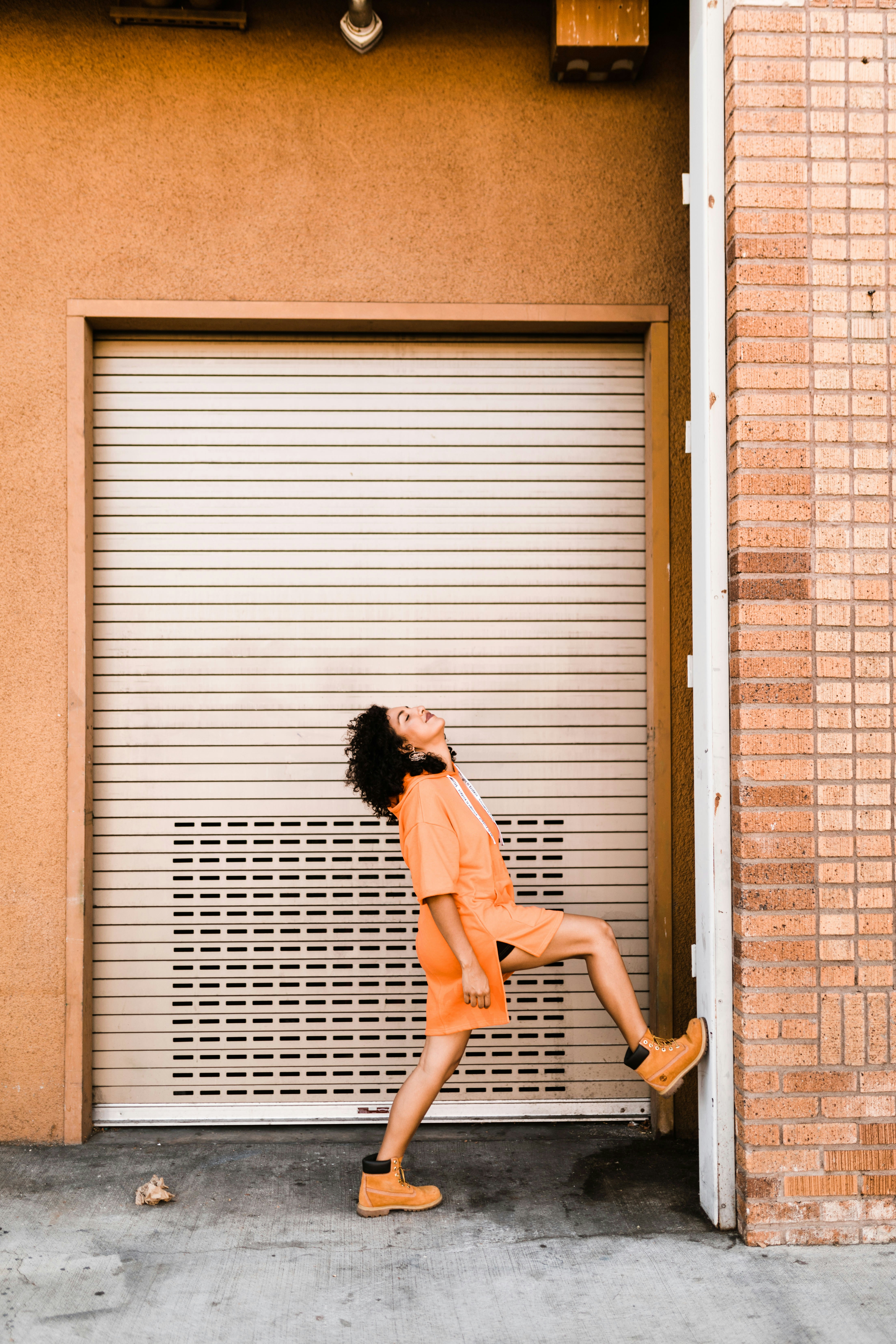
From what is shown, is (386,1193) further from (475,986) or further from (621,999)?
(621,999)

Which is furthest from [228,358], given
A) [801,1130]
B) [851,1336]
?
[851,1336]

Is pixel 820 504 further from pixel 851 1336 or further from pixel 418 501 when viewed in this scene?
pixel 851 1336

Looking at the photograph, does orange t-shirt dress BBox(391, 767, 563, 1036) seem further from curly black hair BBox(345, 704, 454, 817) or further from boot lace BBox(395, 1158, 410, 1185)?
boot lace BBox(395, 1158, 410, 1185)

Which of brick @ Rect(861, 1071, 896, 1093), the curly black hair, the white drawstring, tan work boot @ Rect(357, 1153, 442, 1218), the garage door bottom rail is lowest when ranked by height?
the garage door bottom rail

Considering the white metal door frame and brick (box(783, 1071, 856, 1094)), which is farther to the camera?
the white metal door frame

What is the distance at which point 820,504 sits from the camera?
3.22 meters

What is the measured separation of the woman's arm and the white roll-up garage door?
3.46 ft

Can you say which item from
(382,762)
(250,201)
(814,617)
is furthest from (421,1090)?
(250,201)

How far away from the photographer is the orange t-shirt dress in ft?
10.9

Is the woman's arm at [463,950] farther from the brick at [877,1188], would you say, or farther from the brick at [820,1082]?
the brick at [877,1188]

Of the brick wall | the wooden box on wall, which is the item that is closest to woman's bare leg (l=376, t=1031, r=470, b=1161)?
→ the brick wall

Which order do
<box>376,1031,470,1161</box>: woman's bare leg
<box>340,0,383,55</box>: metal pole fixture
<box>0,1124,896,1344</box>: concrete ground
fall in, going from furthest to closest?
<box>340,0,383,55</box>: metal pole fixture → <box>376,1031,470,1161</box>: woman's bare leg → <box>0,1124,896,1344</box>: concrete ground

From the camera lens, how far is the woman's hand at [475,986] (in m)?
3.22

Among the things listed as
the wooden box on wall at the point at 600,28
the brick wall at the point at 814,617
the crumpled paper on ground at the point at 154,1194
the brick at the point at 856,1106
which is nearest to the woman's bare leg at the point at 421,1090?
the crumpled paper on ground at the point at 154,1194
